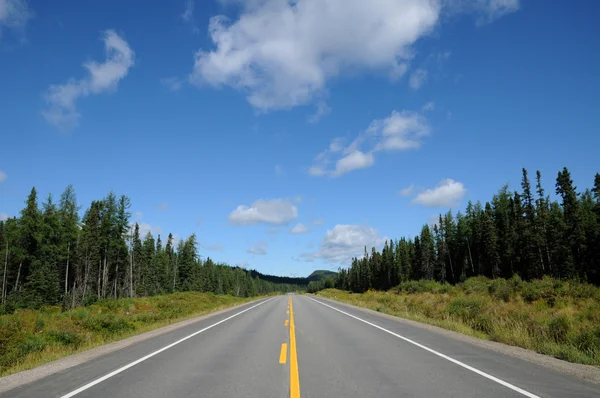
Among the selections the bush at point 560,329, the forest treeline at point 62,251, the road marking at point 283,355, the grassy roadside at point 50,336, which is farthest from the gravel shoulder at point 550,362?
the forest treeline at point 62,251

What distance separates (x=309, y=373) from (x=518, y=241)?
68.1 meters

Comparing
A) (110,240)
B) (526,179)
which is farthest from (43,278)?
(526,179)

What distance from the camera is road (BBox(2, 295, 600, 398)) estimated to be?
5.78m

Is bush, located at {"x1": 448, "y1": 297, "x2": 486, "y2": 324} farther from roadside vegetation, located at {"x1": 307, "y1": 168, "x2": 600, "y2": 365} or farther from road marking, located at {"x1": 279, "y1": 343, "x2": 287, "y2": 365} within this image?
road marking, located at {"x1": 279, "y1": 343, "x2": 287, "y2": 365}

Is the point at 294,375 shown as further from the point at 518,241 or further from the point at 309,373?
the point at 518,241

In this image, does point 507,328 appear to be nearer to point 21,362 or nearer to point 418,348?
point 418,348

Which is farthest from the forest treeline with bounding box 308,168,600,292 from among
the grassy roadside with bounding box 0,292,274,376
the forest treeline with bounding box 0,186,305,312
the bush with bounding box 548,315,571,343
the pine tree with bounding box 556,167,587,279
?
the forest treeline with bounding box 0,186,305,312

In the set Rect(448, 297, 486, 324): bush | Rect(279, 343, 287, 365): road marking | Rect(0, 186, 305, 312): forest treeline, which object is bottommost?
Rect(448, 297, 486, 324): bush

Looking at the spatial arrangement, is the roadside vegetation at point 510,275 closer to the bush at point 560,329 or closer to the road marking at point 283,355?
the bush at point 560,329

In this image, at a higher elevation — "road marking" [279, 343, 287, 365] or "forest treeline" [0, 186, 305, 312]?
"forest treeline" [0, 186, 305, 312]

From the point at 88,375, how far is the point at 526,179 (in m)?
72.5

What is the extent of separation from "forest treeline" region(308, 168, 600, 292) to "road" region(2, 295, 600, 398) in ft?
78.5

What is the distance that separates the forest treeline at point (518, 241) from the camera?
51.3 m

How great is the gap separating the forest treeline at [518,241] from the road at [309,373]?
23932mm
